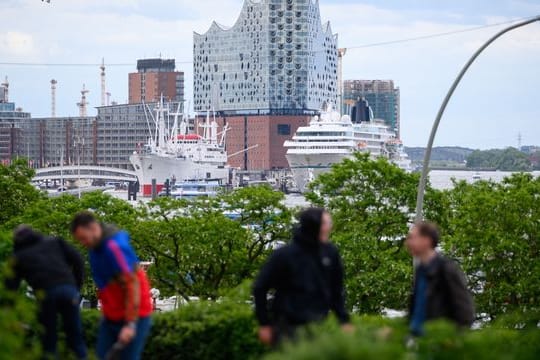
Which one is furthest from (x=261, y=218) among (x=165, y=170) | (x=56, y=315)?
(x=165, y=170)

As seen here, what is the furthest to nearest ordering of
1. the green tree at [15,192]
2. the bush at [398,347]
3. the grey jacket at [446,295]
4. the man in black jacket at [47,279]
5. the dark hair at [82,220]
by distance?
the green tree at [15,192], the man in black jacket at [47,279], the dark hair at [82,220], the grey jacket at [446,295], the bush at [398,347]

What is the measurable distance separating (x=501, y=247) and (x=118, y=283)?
82.8ft

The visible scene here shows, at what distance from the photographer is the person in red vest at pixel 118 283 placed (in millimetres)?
9789

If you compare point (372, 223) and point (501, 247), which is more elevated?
point (372, 223)

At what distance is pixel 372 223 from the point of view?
124 feet

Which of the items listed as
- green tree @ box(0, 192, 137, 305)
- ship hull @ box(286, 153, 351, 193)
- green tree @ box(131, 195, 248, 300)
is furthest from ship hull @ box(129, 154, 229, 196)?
green tree @ box(131, 195, 248, 300)

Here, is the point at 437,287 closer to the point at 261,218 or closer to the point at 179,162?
the point at 261,218

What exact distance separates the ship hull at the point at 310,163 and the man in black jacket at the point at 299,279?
150301 millimetres

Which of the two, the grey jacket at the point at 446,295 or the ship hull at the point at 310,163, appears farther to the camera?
the ship hull at the point at 310,163

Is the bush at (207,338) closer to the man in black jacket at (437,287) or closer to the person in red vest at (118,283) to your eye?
the person in red vest at (118,283)

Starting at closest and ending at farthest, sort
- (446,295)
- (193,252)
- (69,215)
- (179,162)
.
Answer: (446,295) < (193,252) < (69,215) < (179,162)

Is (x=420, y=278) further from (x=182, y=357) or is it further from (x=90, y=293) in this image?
(x=90, y=293)

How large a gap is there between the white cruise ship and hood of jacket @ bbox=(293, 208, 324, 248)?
149103mm

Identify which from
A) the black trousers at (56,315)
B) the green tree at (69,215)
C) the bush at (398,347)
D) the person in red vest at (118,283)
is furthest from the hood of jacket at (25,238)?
the green tree at (69,215)
